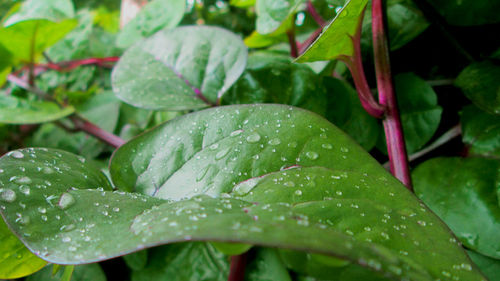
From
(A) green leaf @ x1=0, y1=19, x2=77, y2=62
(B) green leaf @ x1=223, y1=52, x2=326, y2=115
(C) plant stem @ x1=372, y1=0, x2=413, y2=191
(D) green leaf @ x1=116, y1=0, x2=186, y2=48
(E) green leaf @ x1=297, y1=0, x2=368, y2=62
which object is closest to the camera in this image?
(E) green leaf @ x1=297, y1=0, x2=368, y2=62

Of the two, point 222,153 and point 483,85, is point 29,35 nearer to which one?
point 222,153

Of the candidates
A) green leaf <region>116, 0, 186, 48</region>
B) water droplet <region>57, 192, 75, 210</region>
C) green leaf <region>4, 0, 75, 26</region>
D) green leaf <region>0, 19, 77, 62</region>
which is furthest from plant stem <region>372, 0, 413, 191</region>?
green leaf <region>4, 0, 75, 26</region>

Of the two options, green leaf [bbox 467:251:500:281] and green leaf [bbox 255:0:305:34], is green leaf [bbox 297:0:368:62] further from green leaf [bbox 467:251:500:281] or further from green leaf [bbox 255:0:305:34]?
green leaf [bbox 467:251:500:281]

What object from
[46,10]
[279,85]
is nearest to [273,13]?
[279,85]

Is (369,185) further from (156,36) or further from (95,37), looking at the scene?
(95,37)

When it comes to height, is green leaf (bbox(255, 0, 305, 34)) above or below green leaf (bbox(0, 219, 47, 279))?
above

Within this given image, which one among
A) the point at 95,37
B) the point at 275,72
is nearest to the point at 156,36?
the point at 275,72

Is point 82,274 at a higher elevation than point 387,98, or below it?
below
